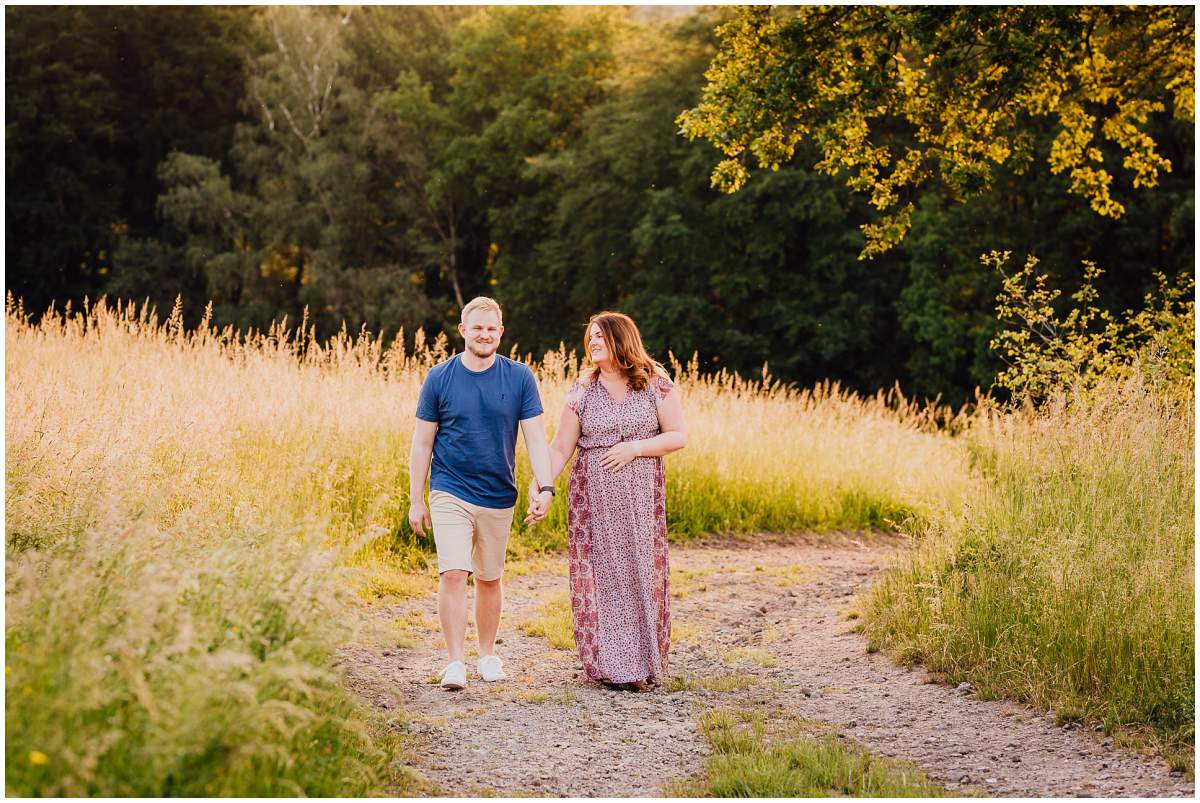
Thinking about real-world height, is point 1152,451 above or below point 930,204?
below

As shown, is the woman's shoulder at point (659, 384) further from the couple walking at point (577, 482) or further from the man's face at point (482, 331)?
the man's face at point (482, 331)

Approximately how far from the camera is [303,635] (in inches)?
166

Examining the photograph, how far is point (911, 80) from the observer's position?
396 inches

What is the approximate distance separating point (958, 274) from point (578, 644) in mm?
23914

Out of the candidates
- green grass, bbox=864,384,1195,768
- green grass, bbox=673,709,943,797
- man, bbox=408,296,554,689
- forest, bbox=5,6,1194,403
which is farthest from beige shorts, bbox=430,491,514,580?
forest, bbox=5,6,1194,403

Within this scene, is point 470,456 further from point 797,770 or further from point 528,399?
point 797,770

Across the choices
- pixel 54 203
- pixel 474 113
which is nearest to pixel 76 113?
pixel 54 203

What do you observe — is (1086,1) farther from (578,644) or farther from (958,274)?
(958,274)

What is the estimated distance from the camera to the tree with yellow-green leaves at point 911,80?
9227 mm

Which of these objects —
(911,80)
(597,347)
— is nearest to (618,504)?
(597,347)

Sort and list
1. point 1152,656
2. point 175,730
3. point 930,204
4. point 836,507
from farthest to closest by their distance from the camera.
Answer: point 930,204, point 836,507, point 1152,656, point 175,730

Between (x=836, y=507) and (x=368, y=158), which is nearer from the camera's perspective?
(x=836, y=507)

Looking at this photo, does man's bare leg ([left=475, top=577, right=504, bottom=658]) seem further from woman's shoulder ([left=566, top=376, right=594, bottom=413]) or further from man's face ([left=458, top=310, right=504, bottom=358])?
man's face ([left=458, top=310, right=504, bottom=358])

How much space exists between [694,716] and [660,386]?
1715 millimetres
